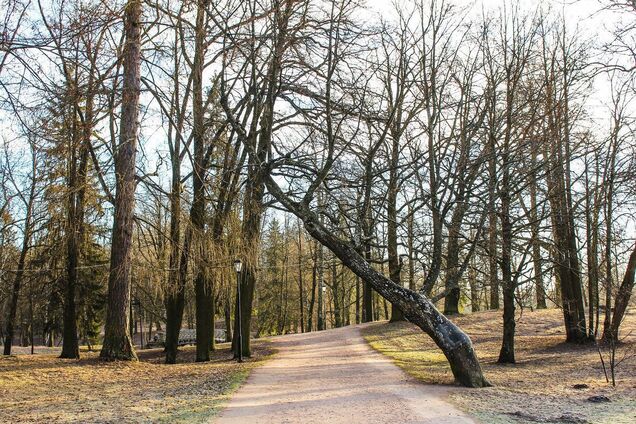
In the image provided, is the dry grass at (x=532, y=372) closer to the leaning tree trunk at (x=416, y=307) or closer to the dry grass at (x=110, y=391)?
the leaning tree trunk at (x=416, y=307)

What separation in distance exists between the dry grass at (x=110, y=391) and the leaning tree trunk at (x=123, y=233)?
0.61m

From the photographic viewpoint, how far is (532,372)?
12.4 m

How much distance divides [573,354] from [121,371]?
12.3m

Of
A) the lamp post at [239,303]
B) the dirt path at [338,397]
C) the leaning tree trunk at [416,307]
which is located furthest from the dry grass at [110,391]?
the leaning tree trunk at [416,307]

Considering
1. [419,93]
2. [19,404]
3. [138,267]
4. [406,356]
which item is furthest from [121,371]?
[419,93]

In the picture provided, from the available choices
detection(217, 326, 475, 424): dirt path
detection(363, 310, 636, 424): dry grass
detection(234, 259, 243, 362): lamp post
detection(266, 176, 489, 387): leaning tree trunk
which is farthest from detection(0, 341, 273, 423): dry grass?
detection(363, 310, 636, 424): dry grass

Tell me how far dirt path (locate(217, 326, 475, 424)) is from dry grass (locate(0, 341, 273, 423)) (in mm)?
521

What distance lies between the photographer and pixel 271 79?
35.2ft

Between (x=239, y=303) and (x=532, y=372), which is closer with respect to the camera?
(x=532, y=372)

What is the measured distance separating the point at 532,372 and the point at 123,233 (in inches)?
401

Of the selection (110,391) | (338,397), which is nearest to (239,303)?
(110,391)

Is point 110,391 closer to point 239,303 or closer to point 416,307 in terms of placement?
point 416,307

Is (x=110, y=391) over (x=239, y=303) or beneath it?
beneath

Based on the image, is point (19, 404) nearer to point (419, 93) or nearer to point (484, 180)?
point (484, 180)
